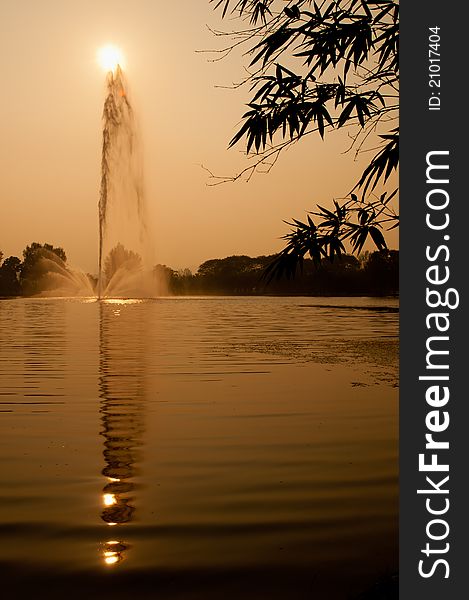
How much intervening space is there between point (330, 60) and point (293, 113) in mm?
475

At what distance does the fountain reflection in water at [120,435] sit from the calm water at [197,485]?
28mm

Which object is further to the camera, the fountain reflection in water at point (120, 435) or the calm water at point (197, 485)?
the fountain reflection in water at point (120, 435)

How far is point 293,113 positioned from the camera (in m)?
6.11

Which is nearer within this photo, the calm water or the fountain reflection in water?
the calm water

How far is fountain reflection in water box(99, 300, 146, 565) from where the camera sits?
273 inches

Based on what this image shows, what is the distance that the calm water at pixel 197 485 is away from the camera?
577 cm

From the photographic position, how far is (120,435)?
10867mm

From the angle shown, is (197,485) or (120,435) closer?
(197,485)

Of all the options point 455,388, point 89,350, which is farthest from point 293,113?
point 89,350

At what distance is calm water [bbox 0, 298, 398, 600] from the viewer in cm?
577

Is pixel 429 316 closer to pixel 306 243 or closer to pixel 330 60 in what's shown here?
pixel 306 243

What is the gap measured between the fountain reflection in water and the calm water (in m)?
0.03

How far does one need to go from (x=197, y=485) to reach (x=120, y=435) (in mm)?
2891

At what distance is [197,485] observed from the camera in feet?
26.9
